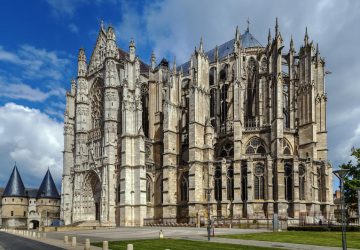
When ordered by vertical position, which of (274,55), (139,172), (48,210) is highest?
(274,55)

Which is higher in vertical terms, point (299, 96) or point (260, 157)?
point (299, 96)

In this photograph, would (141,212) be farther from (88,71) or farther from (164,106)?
(88,71)

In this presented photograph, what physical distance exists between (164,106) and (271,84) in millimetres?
14095

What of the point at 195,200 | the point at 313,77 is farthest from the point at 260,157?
the point at 313,77

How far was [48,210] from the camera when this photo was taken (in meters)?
82.2

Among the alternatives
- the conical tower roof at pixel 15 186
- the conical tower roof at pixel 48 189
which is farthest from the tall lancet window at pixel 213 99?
the conical tower roof at pixel 15 186

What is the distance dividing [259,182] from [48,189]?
5085 centimetres

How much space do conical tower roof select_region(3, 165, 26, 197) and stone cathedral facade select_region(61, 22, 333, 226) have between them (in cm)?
2268

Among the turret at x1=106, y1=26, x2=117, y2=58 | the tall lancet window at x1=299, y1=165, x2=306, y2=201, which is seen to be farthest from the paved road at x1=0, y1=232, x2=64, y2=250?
the turret at x1=106, y1=26, x2=117, y2=58

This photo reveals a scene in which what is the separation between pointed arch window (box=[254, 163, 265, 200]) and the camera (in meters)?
46.8

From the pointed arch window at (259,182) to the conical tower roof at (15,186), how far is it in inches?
2078

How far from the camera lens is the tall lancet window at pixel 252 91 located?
5441 centimetres

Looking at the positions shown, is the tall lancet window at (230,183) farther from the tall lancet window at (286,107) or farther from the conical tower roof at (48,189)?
the conical tower roof at (48,189)

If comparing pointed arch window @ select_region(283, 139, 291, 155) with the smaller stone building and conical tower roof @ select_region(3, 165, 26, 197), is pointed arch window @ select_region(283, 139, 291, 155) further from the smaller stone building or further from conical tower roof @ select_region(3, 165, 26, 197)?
conical tower roof @ select_region(3, 165, 26, 197)
